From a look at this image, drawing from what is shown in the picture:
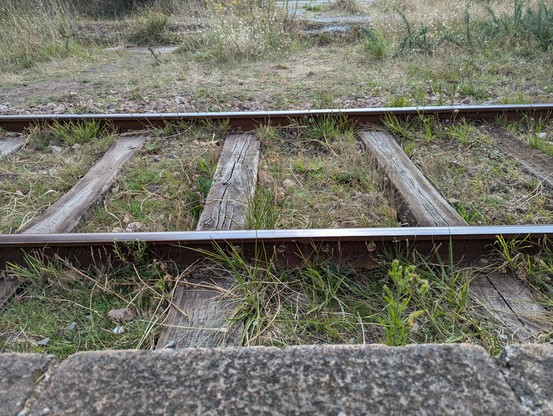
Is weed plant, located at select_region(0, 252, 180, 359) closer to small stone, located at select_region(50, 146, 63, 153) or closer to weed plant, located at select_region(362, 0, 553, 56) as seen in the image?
small stone, located at select_region(50, 146, 63, 153)

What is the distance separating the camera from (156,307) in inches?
81.8

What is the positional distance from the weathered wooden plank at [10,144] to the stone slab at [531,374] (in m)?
4.04

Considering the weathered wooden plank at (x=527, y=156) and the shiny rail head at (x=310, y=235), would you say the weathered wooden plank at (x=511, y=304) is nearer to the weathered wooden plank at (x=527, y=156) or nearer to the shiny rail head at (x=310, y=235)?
the shiny rail head at (x=310, y=235)

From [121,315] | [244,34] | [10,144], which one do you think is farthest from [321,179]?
[244,34]

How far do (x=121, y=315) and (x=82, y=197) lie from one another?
128 cm

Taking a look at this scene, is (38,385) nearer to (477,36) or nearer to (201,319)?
(201,319)

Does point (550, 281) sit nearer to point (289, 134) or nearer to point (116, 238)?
point (116, 238)

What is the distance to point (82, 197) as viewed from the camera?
300cm

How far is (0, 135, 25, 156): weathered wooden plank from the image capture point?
388cm

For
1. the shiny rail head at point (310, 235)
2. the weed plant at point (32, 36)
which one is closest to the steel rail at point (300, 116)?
the shiny rail head at point (310, 235)

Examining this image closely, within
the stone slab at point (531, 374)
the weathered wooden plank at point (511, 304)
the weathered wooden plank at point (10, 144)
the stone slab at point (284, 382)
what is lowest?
the weathered wooden plank at point (511, 304)

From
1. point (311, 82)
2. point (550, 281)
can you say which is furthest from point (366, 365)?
point (311, 82)

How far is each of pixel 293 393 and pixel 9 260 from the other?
1.92 m

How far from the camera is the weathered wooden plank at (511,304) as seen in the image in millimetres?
1853
